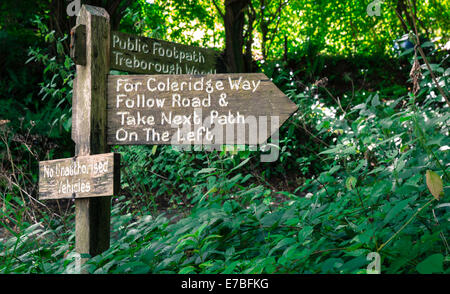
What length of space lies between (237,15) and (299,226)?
5.67 meters

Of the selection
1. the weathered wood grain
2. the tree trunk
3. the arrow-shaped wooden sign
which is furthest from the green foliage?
the tree trunk

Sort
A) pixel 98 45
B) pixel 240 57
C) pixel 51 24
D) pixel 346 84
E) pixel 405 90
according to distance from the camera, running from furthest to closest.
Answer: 1. pixel 346 84
2. pixel 405 90
3. pixel 51 24
4. pixel 240 57
5. pixel 98 45

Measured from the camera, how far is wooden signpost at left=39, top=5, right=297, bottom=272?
2.41 meters

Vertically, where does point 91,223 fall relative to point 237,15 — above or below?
below

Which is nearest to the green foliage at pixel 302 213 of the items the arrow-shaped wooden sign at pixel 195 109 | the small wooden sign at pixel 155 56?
the arrow-shaped wooden sign at pixel 195 109

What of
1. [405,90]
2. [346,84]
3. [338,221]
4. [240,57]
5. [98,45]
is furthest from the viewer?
[346,84]

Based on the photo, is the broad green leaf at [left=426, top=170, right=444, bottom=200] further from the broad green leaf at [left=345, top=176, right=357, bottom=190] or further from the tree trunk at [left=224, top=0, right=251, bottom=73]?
the tree trunk at [left=224, top=0, right=251, bottom=73]

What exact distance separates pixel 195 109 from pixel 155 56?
67cm

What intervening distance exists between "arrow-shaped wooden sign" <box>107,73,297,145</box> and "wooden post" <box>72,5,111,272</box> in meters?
0.06

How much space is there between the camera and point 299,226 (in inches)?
91.9

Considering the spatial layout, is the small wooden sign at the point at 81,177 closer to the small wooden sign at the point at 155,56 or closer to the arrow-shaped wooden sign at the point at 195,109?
the arrow-shaped wooden sign at the point at 195,109

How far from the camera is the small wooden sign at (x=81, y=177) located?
242 centimetres

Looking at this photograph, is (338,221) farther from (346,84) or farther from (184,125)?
(346,84)
